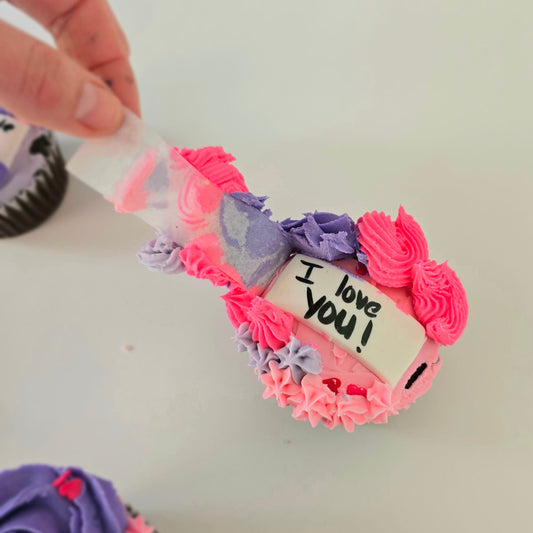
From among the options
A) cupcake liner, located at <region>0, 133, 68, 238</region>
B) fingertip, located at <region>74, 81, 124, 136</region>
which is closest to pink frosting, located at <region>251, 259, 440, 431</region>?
fingertip, located at <region>74, 81, 124, 136</region>

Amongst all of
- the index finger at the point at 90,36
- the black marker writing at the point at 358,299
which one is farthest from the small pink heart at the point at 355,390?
the index finger at the point at 90,36

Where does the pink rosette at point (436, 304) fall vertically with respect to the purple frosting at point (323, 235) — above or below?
below

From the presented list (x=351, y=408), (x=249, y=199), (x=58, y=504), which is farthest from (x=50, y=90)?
(x=351, y=408)

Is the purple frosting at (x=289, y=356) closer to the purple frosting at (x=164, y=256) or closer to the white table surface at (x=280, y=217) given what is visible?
the purple frosting at (x=164, y=256)

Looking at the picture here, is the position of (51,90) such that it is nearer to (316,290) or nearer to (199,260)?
(199,260)

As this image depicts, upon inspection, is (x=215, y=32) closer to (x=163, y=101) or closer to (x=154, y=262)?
(x=163, y=101)

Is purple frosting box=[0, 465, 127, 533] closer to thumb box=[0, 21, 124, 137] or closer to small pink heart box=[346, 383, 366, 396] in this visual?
small pink heart box=[346, 383, 366, 396]
